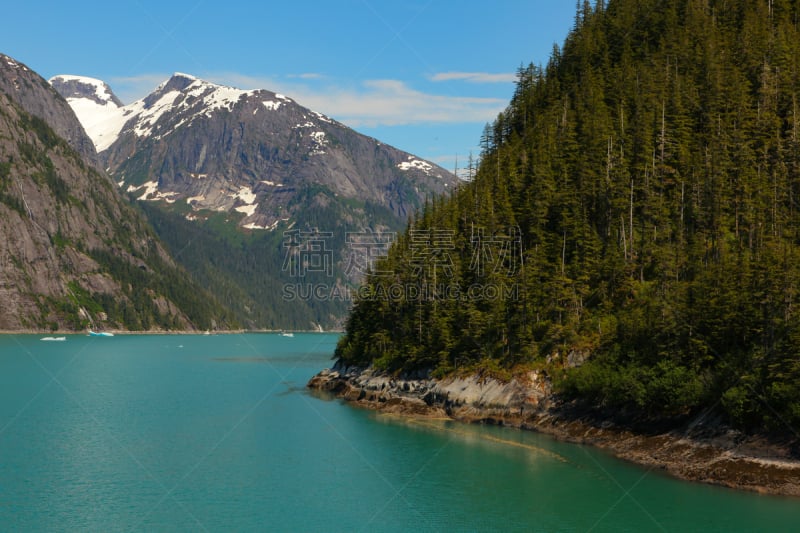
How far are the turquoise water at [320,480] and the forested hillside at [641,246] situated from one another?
12.0 meters

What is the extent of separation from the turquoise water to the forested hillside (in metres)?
12.0

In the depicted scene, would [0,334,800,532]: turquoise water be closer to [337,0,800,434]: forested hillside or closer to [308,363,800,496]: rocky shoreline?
[308,363,800,496]: rocky shoreline

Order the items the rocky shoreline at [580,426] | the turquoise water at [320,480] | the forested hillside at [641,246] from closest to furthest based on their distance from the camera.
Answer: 1. the turquoise water at [320,480]
2. the rocky shoreline at [580,426]
3. the forested hillside at [641,246]

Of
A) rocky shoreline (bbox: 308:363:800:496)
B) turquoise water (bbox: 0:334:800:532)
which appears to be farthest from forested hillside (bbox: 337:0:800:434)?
turquoise water (bbox: 0:334:800:532)

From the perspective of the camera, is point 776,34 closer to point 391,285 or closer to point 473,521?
point 391,285

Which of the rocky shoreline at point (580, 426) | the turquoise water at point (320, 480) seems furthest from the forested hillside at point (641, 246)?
the turquoise water at point (320, 480)

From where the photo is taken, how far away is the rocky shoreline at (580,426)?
62125 mm

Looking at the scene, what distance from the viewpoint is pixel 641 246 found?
99750 millimetres

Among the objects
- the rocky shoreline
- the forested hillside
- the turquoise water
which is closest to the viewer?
the turquoise water

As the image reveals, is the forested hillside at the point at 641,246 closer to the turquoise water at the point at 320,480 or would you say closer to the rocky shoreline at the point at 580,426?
the rocky shoreline at the point at 580,426

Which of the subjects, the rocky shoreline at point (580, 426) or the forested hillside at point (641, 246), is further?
the forested hillside at point (641, 246)

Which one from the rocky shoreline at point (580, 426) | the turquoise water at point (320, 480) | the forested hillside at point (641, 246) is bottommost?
the turquoise water at point (320, 480)

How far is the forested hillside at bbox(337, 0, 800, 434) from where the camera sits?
242 feet

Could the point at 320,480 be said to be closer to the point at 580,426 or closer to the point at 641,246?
the point at 580,426
